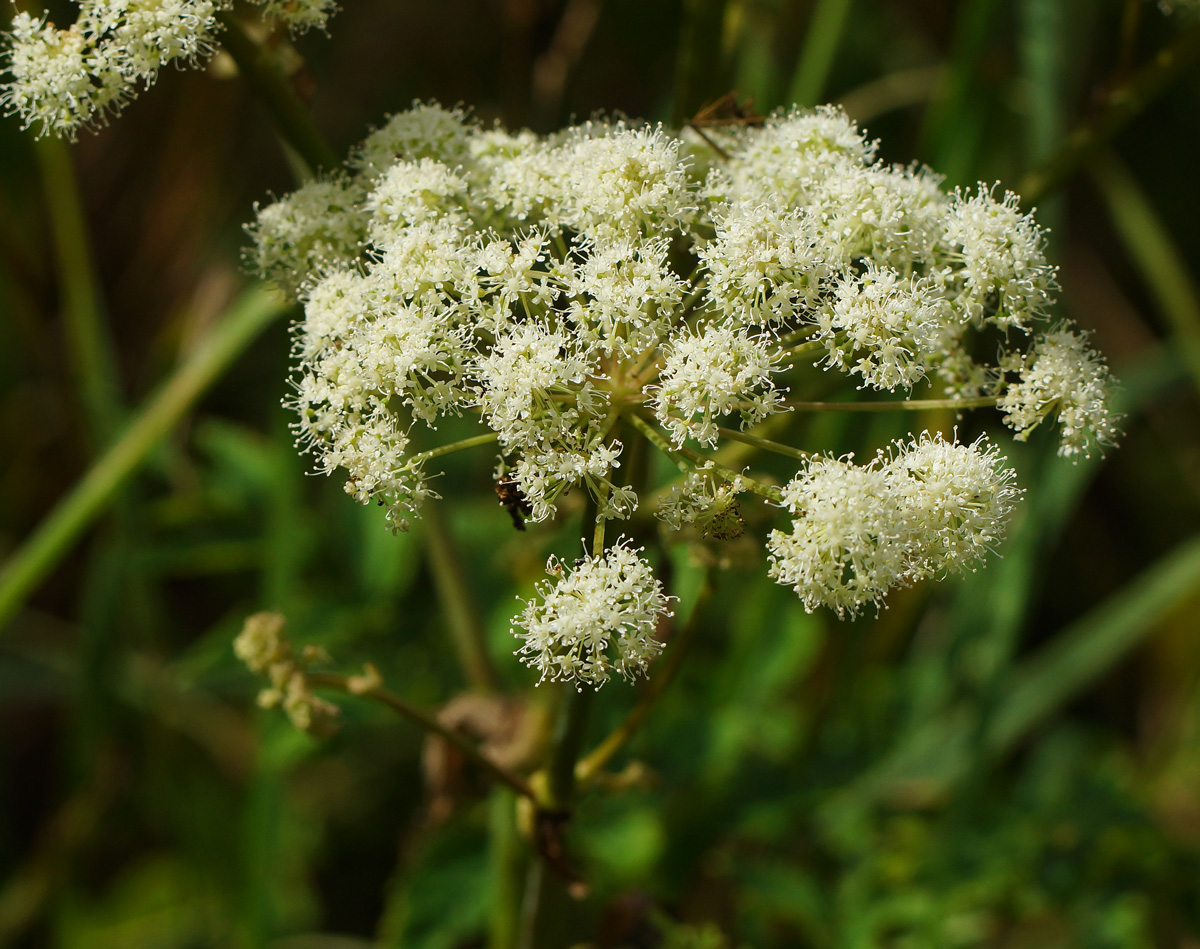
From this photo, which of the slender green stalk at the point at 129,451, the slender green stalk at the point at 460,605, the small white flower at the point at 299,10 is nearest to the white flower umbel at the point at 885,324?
the small white flower at the point at 299,10

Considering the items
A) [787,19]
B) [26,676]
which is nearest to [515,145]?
[787,19]

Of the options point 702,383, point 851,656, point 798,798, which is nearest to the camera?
point 702,383

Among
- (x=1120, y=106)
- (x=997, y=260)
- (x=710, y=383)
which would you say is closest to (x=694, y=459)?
(x=710, y=383)

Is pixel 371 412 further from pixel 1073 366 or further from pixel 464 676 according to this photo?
pixel 464 676

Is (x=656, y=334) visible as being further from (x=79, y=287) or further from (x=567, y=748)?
(x=79, y=287)

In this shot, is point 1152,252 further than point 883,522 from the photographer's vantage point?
Yes

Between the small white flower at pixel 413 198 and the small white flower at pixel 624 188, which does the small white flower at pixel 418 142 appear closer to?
the small white flower at pixel 413 198

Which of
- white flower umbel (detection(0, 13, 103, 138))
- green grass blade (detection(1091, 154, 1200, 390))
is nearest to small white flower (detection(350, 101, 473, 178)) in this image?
white flower umbel (detection(0, 13, 103, 138))
